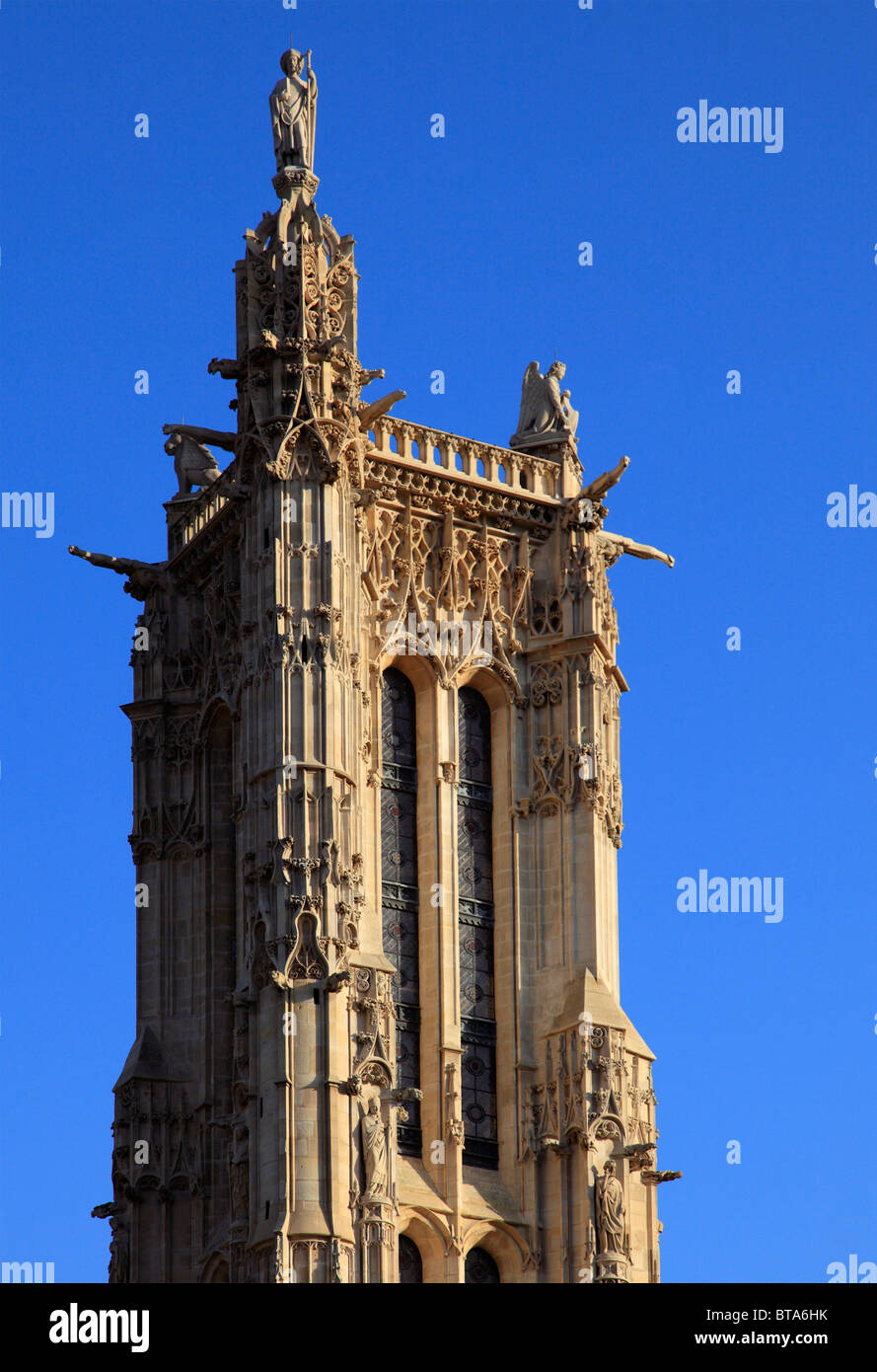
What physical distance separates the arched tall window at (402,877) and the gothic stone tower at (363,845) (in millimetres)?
58

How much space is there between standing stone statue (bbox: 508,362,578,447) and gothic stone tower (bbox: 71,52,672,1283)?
0.51m

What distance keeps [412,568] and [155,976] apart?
758 centimetres

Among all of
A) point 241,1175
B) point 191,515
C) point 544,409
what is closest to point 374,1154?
point 241,1175

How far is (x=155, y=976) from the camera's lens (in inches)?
2372

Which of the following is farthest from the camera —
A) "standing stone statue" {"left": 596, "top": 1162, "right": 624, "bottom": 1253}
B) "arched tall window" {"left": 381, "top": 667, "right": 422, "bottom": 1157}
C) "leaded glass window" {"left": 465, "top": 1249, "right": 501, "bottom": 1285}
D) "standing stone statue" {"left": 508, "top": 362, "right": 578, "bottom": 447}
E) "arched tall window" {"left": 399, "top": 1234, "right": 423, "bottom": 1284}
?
A: "standing stone statue" {"left": 508, "top": 362, "right": 578, "bottom": 447}

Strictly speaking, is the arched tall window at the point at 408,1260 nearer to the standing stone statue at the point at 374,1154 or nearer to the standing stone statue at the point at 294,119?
the standing stone statue at the point at 374,1154

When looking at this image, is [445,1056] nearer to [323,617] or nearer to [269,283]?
[323,617]

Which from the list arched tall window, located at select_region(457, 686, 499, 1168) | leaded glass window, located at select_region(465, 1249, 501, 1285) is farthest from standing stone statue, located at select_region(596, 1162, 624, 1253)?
arched tall window, located at select_region(457, 686, 499, 1168)

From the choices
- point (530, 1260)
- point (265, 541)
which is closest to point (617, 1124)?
point (530, 1260)

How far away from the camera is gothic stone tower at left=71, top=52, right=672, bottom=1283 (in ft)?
178

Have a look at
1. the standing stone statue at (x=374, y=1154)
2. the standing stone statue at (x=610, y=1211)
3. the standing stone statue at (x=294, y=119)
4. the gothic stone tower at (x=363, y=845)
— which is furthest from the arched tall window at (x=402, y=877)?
the standing stone statue at (x=294, y=119)

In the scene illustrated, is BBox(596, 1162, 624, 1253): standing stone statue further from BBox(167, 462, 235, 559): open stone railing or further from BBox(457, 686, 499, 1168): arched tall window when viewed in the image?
BBox(167, 462, 235, 559): open stone railing

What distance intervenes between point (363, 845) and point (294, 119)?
11.4 meters

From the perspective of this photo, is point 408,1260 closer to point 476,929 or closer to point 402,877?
point 476,929
